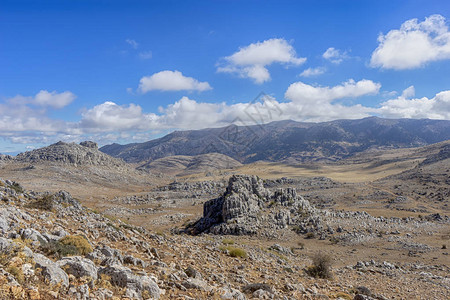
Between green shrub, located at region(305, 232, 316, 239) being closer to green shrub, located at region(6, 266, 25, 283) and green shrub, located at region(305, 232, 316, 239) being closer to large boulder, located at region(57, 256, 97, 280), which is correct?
large boulder, located at region(57, 256, 97, 280)

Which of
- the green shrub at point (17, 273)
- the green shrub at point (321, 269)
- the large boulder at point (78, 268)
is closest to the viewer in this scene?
the green shrub at point (17, 273)

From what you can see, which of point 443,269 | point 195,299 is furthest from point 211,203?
point 195,299

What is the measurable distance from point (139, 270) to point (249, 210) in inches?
963

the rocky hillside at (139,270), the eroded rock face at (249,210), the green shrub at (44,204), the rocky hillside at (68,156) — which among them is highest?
the rocky hillside at (68,156)

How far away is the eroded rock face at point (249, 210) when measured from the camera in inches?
1161

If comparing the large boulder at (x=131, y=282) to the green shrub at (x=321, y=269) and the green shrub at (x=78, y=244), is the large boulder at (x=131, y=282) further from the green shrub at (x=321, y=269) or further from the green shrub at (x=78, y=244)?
the green shrub at (x=321, y=269)

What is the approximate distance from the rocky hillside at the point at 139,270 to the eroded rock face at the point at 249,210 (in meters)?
8.04

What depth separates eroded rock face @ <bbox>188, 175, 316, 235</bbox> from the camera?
29500mm

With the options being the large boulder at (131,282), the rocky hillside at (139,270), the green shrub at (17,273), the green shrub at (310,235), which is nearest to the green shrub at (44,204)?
the rocky hillside at (139,270)

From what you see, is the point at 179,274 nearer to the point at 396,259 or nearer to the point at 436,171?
the point at 396,259

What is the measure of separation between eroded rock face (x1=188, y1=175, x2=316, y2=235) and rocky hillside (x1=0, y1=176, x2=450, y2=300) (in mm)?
8036

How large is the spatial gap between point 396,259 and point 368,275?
867cm

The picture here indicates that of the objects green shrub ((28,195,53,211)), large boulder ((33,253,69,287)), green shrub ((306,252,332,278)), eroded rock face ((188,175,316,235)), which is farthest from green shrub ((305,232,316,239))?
large boulder ((33,253,69,287))

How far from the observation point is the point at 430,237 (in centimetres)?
2853
